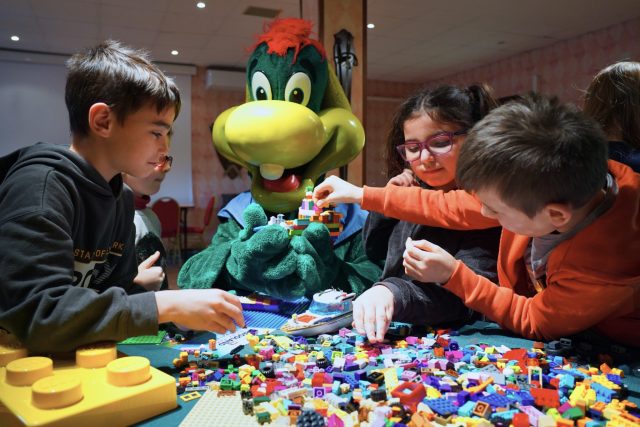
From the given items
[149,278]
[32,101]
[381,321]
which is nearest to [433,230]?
[381,321]

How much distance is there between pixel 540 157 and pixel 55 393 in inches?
29.0

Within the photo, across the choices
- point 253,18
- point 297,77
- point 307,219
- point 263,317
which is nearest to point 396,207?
point 307,219

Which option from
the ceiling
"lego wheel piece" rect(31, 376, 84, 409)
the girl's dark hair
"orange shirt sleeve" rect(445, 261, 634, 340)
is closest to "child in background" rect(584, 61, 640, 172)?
the girl's dark hair

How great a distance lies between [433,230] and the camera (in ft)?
3.91

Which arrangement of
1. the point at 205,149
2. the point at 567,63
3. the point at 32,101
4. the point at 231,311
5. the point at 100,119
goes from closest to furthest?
the point at 231,311 → the point at 100,119 → the point at 567,63 → the point at 32,101 → the point at 205,149

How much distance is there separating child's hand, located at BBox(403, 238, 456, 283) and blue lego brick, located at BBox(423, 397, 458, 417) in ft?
1.07

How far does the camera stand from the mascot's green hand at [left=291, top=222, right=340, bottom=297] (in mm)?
1192

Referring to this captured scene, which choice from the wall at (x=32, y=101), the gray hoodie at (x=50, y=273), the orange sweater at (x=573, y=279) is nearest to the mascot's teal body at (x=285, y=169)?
the orange sweater at (x=573, y=279)

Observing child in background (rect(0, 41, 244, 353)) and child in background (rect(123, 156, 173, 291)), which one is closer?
child in background (rect(0, 41, 244, 353))

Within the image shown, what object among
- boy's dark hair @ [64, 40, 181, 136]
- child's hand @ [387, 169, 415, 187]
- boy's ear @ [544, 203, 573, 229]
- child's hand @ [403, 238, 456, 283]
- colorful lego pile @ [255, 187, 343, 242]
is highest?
boy's dark hair @ [64, 40, 181, 136]

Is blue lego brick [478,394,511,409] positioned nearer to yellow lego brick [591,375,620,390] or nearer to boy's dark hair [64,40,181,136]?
yellow lego brick [591,375,620,390]

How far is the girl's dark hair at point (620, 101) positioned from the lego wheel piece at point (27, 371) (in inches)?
49.3

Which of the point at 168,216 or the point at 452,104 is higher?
the point at 452,104

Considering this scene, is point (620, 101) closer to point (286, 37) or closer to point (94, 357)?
point (286, 37)
